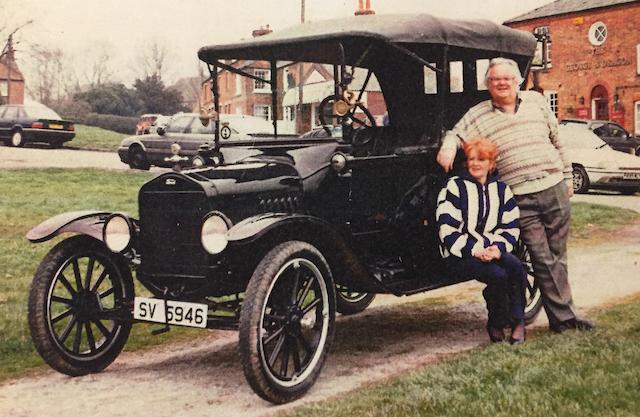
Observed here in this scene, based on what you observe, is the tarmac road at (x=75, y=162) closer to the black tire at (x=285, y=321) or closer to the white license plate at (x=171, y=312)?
the black tire at (x=285, y=321)

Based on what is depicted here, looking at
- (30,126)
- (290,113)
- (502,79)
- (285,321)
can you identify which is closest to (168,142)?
(30,126)

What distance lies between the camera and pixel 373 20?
19.4 feet

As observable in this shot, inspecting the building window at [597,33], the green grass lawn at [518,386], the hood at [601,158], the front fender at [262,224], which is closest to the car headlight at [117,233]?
the front fender at [262,224]

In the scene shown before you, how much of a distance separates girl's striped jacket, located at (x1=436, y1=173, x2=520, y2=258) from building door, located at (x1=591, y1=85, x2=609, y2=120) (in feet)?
111

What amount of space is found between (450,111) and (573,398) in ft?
9.87

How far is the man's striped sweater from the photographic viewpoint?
5910 millimetres

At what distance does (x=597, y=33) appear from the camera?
37.2 meters

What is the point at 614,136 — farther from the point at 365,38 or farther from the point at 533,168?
the point at 365,38

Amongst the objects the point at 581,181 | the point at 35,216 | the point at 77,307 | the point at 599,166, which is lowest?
the point at 77,307

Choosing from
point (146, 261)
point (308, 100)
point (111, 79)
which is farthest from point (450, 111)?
point (111, 79)

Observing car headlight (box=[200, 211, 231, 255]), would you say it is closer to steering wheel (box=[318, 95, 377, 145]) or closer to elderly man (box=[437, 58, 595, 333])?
steering wheel (box=[318, 95, 377, 145])

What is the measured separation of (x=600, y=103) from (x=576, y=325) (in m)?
34.1

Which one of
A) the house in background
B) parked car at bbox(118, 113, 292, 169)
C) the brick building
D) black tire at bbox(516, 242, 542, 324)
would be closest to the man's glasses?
black tire at bbox(516, 242, 542, 324)

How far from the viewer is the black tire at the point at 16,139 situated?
27.7 meters
